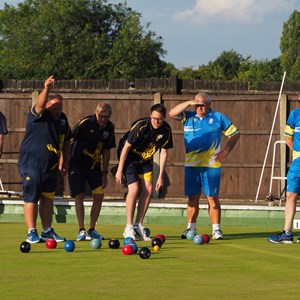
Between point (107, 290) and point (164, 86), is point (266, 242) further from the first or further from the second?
point (164, 86)

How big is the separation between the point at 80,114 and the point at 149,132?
28.4 ft

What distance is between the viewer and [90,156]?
13477 millimetres

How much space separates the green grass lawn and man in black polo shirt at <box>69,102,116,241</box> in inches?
29.2

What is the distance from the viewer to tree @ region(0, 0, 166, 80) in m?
59.9

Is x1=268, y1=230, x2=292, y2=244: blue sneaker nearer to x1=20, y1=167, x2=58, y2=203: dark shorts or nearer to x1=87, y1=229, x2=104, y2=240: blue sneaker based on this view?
x1=87, y1=229, x2=104, y2=240: blue sneaker

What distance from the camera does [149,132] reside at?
1315 centimetres

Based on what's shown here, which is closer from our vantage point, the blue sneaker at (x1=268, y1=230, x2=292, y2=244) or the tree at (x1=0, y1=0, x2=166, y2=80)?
the blue sneaker at (x1=268, y1=230, x2=292, y2=244)

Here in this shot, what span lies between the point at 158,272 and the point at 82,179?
4027 mm

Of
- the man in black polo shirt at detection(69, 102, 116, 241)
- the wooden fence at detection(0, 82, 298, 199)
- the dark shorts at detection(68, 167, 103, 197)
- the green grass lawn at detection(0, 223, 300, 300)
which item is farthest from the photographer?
the wooden fence at detection(0, 82, 298, 199)

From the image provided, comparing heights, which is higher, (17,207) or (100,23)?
(100,23)

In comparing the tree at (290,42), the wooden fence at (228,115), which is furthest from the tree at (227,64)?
the wooden fence at (228,115)

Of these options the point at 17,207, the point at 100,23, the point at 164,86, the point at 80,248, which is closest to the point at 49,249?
the point at 80,248

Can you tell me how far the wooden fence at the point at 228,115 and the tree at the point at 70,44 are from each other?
117ft

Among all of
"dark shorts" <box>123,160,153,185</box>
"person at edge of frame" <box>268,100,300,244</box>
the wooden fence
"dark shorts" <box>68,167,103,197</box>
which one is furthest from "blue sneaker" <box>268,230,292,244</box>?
the wooden fence
